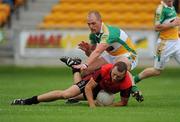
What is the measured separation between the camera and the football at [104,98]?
40.9 ft

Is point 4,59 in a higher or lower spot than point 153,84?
higher

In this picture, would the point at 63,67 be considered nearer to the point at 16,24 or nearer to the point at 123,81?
the point at 16,24

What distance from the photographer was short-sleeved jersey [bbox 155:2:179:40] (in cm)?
1494

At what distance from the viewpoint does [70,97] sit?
40.9ft

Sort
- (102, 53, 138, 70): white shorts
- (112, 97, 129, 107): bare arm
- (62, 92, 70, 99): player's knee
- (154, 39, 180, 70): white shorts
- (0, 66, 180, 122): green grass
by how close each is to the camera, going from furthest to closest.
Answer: (154, 39, 180, 70): white shorts, (102, 53, 138, 70): white shorts, (112, 97, 129, 107): bare arm, (62, 92, 70, 99): player's knee, (0, 66, 180, 122): green grass

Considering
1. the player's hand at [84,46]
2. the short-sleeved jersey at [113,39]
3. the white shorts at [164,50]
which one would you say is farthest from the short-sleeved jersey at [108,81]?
the white shorts at [164,50]

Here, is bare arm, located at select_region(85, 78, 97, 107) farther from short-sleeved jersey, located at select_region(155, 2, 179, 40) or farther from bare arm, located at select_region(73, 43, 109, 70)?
short-sleeved jersey, located at select_region(155, 2, 179, 40)

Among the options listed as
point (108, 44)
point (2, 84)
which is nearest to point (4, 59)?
point (2, 84)

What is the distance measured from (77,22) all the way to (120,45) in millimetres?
15157

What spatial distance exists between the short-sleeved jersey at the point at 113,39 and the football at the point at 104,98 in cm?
95

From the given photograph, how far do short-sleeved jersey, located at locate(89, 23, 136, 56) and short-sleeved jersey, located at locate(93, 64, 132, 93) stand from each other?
760mm

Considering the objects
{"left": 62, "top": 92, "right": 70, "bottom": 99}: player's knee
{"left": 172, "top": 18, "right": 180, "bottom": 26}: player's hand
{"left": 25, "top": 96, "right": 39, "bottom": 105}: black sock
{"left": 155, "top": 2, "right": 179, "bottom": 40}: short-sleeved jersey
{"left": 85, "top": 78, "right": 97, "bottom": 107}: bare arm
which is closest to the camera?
{"left": 85, "top": 78, "right": 97, "bottom": 107}: bare arm

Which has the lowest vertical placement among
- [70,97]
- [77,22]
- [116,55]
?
[70,97]

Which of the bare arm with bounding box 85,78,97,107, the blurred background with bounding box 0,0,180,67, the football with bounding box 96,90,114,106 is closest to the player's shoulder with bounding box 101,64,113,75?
the bare arm with bounding box 85,78,97,107
